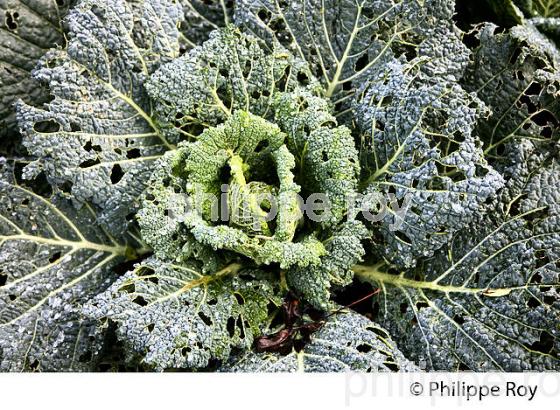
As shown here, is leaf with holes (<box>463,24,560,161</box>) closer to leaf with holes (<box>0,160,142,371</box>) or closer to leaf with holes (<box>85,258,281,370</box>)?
leaf with holes (<box>85,258,281,370</box>)

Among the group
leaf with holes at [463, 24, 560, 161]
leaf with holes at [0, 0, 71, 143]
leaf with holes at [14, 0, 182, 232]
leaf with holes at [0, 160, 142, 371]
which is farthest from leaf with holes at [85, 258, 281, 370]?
leaf with holes at [463, 24, 560, 161]

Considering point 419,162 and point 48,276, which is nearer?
point 419,162

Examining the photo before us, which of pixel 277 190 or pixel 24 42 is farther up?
pixel 24 42

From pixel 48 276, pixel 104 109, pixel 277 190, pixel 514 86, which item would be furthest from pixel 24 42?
pixel 514 86

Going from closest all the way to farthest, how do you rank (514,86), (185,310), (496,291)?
1. (185,310)
2. (496,291)
3. (514,86)

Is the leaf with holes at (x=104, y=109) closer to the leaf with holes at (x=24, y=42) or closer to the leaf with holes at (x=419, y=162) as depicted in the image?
the leaf with holes at (x=24, y=42)

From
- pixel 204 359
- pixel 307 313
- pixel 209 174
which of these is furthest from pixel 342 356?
pixel 209 174

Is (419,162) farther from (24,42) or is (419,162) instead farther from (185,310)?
(24,42)

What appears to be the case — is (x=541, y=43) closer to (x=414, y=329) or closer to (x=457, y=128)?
(x=457, y=128)
